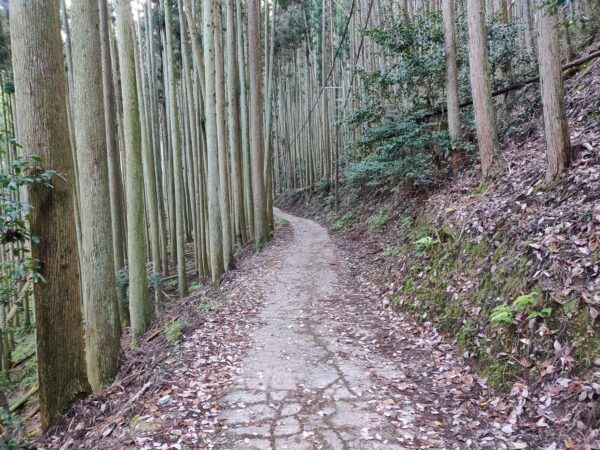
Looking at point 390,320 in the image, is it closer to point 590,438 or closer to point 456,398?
point 456,398

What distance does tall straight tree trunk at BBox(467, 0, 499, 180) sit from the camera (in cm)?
754

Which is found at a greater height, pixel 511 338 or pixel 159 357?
pixel 511 338

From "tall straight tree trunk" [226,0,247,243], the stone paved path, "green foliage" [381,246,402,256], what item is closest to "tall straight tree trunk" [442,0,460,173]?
"green foliage" [381,246,402,256]

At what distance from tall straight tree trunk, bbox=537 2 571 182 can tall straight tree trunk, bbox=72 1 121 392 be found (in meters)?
5.72

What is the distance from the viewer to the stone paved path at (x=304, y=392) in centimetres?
347

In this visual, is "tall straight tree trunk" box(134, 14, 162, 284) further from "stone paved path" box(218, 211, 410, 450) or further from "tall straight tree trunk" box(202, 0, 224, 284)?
"stone paved path" box(218, 211, 410, 450)

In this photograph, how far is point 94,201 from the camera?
5184mm

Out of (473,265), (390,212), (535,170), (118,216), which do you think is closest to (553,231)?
(473,265)

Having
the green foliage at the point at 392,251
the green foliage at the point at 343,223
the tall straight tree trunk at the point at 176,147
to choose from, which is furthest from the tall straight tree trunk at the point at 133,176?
the green foliage at the point at 343,223

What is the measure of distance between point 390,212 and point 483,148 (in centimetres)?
464

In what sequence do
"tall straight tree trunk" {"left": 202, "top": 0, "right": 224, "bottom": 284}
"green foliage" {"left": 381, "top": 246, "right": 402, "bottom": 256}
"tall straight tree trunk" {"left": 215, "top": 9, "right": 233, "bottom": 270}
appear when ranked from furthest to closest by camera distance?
"tall straight tree trunk" {"left": 215, "top": 9, "right": 233, "bottom": 270}, "tall straight tree trunk" {"left": 202, "top": 0, "right": 224, "bottom": 284}, "green foliage" {"left": 381, "top": 246, "right": 402, "bottom": 256}

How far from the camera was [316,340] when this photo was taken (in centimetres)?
586

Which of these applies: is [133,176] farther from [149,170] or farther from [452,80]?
[452,80]

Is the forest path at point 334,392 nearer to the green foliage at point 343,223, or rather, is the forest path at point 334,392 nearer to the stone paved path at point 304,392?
the stone paved path at point 304,392
